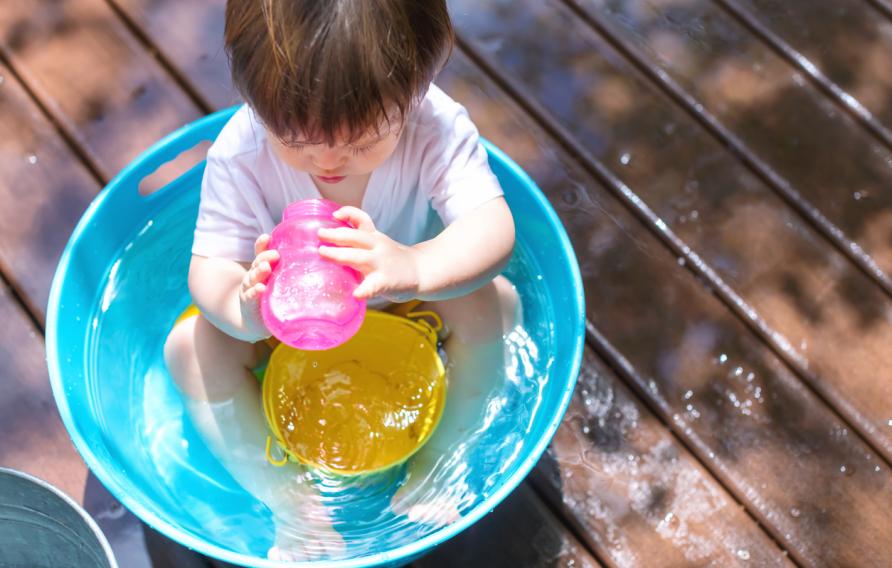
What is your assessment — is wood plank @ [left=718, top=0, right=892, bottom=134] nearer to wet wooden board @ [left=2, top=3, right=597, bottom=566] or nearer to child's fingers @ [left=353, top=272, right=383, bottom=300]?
wet wooden board @ [left=2, top=3, right=597, bottom=566]

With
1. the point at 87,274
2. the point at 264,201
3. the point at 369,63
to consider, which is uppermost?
the point at 369,63

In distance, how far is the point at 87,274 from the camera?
1.39m

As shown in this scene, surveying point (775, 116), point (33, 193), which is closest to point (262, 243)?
point (33, 193)

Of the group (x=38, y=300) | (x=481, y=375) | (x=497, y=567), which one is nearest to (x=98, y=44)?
(x=38, y=300)

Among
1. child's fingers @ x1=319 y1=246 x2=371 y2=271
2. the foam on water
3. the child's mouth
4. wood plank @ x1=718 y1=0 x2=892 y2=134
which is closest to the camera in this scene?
child's fingers @ x1=319 y1=246 x2=371 y2=271

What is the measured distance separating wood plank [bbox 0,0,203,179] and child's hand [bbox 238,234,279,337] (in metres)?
0.61

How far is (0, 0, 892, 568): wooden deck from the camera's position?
1.47 m

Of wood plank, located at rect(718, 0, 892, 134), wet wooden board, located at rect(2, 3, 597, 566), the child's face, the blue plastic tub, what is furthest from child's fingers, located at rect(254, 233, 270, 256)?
wood plank, located at rect(718, 0, 892, 134)

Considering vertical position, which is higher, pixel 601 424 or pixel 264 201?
pixel 264 201

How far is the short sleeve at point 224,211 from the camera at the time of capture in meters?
1.30

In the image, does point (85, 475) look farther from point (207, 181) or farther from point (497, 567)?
point (497, 567)

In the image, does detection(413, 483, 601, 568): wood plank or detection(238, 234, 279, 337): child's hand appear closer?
detection(238, 234, 279, 337): child's hand

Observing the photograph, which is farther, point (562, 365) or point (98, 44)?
point (98, 44)

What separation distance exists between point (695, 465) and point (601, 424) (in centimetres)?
16
